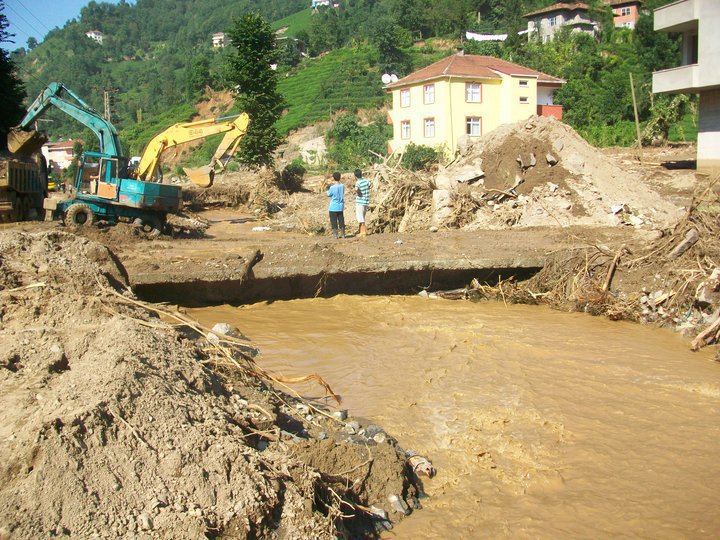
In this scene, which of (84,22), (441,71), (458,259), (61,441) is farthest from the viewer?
(84,22)

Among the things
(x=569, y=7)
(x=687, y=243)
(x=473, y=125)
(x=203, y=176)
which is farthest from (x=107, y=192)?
(x=569, y=7)

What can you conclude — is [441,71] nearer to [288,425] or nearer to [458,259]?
[458,259]

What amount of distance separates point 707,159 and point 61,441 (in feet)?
79.7

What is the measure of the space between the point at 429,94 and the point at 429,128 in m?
1.85

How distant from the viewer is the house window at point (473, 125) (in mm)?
36750

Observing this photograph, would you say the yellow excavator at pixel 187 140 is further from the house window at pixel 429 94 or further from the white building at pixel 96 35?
the white building at pixel 96 35

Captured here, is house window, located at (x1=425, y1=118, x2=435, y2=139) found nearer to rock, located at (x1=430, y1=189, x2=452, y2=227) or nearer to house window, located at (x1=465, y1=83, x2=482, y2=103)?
house window, located at (x1=465, y1=83, x2=482, y2=103)

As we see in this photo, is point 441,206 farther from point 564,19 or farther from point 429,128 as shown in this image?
point 564,19

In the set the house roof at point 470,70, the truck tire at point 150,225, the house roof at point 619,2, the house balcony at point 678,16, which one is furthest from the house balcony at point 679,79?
the house roof at point 619,2

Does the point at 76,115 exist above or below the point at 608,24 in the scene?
below

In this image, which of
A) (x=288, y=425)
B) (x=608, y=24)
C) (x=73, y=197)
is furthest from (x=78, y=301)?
(x=608, y=24)

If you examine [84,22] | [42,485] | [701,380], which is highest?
[84,22]

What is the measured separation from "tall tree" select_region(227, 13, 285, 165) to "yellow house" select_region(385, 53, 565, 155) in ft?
34.3

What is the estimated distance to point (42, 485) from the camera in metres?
3.68
